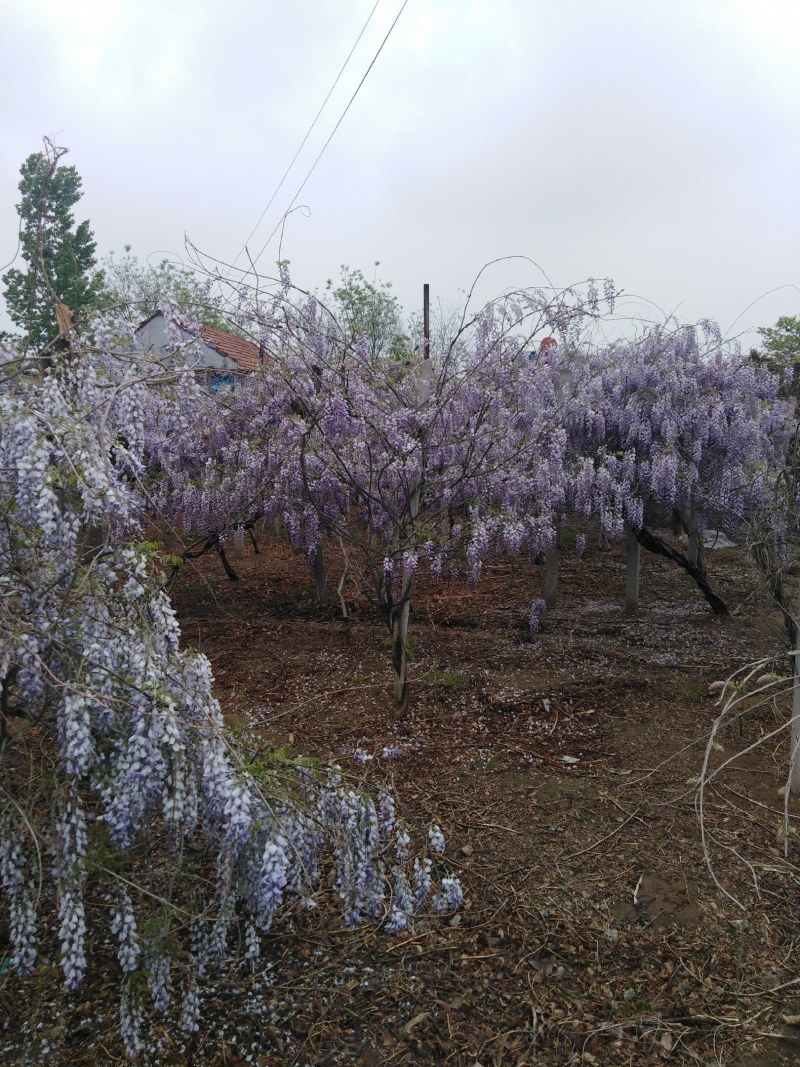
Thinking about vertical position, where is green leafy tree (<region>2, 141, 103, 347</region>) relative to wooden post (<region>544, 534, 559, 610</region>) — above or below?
above

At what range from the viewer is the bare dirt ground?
2494 mm

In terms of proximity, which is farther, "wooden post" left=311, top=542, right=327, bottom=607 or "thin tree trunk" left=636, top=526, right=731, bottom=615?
"wooden post" left=311, top=542, right=327, bottom=607

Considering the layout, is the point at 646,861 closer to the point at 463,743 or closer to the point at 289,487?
the point at 463,743

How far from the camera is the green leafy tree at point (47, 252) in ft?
9.48

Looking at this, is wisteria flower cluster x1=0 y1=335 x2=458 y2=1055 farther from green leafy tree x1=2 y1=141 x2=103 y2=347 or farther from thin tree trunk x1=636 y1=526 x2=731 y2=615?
thin tree trunk x1=636 y1=526 x2=731 y2=615

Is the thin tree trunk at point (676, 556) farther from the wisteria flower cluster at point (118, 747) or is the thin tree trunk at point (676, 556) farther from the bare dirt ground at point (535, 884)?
the wisteria flower cluster at point (118, 747)

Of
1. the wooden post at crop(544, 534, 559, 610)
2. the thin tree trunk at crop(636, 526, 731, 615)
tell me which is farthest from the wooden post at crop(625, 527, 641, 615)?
the wooden post at crop(544, 534, 559, 610)

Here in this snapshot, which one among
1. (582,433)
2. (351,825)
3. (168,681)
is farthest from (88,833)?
(582,433)

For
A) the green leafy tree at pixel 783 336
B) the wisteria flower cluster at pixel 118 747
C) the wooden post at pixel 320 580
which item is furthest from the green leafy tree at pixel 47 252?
the green leafy tree at pixel 783 336

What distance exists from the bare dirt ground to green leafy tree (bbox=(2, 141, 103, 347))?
6.53 feet

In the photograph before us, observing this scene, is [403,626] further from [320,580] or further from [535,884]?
[320,580]

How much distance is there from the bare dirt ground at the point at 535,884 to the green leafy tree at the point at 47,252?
1.99 metres

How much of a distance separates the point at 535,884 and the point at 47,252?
12.0ft

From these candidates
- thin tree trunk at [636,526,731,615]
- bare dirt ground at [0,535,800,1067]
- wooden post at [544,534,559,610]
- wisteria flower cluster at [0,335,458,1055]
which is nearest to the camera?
wisteria flower cluster at [0,335,458,1055]
